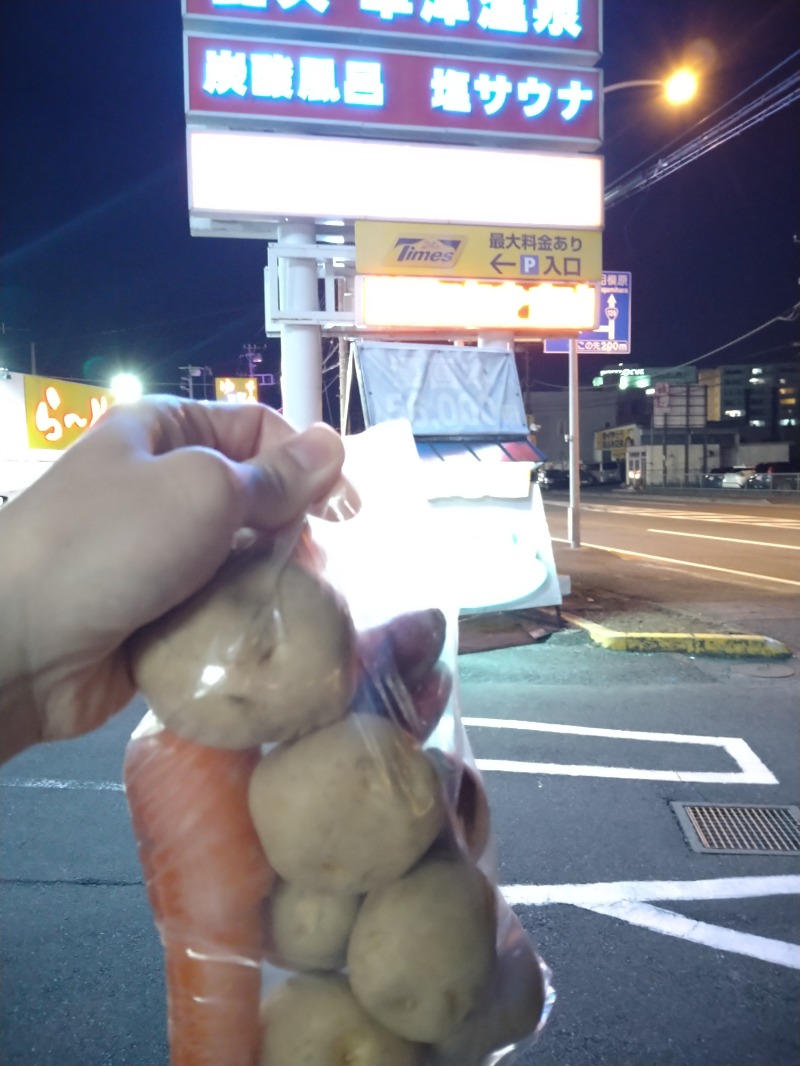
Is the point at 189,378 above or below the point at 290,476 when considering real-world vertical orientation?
above

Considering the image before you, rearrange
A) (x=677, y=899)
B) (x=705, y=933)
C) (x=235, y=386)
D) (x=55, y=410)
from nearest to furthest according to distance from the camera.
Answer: (x=705, y=933), (x=677, y=899), (x=55, y=410), (x=235, y=386)

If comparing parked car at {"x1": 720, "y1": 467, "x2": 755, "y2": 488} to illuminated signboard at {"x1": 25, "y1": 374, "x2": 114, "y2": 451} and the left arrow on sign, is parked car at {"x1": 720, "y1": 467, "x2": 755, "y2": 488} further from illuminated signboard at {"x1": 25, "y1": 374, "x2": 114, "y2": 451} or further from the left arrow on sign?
illuminated signboard at {"x1": 25, "y1": 374, "x2": 114, "y2": 451}

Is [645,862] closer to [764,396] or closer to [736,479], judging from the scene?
[736,479]

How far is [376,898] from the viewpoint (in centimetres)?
110

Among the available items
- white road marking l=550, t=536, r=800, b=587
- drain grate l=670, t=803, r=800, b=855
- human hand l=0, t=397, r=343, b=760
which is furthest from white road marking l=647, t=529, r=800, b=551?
human hand l=0, t=397, r=343, b=760

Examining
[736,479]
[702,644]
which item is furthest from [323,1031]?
[736,479]

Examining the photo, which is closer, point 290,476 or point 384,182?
point 290,476

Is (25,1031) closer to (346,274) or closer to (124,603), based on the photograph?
(124,603)

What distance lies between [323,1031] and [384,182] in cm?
994

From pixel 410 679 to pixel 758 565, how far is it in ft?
42.3

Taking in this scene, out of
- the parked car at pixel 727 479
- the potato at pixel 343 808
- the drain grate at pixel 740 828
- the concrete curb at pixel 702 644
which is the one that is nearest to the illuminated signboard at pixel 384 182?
the concrete curb at pixel 702 644

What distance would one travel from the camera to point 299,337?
9.52 meters

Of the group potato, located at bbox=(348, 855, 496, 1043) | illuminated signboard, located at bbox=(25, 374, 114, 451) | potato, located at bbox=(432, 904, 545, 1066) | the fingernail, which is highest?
illuminated signboard, located at bbox=(25, 374, 114, 451)

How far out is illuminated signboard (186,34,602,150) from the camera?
→ 30.0ft
